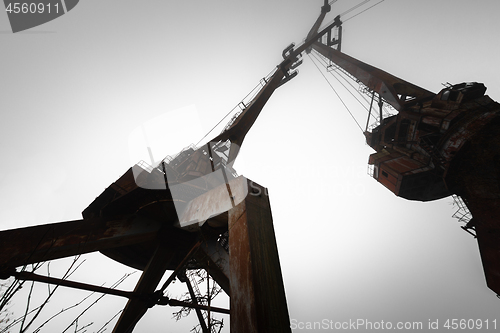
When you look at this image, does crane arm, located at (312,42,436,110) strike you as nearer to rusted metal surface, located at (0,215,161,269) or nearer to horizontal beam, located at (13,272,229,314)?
horizontal beam, located at (13,272,229,314)

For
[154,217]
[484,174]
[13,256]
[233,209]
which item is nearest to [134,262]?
[154,217]

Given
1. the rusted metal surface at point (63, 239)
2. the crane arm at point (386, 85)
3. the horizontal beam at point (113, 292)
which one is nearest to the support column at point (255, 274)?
the horizontal beam at point (113, 292)

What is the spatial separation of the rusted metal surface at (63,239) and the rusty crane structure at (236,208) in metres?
0.02

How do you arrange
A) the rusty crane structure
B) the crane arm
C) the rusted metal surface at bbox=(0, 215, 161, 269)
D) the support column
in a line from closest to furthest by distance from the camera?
the support column
the rusty crane structure
the rusted metal surface at bbox=(0, 215, 161, 269)
the crane arm

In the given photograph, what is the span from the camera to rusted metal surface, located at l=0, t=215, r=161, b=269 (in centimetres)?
287

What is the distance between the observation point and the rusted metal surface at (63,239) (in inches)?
113

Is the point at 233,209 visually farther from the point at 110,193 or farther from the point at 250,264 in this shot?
the point at 110,193

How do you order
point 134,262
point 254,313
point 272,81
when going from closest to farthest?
point 254,313 < point 134,262 < point 272,81

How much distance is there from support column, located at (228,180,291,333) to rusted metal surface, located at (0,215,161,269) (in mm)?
3033

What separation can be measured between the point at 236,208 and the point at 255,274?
0.66 meters

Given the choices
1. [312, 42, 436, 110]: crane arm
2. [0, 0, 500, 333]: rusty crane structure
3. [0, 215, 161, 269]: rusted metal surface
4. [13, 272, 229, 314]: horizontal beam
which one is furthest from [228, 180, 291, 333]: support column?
[312, 42, 436, 110]: crane arm

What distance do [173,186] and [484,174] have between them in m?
14.2

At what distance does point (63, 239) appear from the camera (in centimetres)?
319

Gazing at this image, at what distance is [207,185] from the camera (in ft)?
16.7
